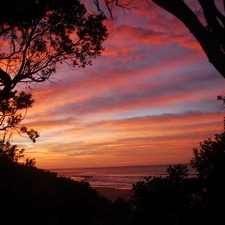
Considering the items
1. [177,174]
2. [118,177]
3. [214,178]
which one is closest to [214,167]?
[214,178]

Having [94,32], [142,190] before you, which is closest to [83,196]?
[94,32]

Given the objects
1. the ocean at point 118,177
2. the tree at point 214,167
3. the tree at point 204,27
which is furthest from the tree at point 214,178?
the ocean at point 118,177

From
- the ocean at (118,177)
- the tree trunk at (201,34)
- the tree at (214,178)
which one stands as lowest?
the ocean at (118,177)

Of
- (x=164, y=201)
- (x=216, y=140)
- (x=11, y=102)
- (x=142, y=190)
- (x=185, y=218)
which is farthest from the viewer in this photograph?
(x=11, y=102)

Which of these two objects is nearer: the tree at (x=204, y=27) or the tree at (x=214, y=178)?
the tree at (x=204, y=27)

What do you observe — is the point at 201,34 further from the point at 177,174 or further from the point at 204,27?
the point at 177,174

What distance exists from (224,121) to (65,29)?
8.44 meters

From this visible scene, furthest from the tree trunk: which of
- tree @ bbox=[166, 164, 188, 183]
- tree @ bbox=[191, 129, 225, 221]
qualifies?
tree @ bbox=[166, 164, 188, 183]

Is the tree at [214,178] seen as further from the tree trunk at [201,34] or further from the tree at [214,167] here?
the tree trunk at [201,34]

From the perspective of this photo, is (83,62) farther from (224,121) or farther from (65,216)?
(224,121)

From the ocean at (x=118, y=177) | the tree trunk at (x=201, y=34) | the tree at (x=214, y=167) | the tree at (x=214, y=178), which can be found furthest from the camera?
the ocean at (x=118, y=177)

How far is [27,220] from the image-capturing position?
10375mm

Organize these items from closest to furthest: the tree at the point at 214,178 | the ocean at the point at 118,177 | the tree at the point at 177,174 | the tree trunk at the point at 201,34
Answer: the tree trunk at the point at 201,34, the tree at the point at 214,178, the tree at the point at 177,174, the ocean at the point at 118,177

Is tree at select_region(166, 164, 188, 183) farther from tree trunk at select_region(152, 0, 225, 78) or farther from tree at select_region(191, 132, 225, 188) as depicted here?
tree trunk at select_region(152, 0, 225, 78)
